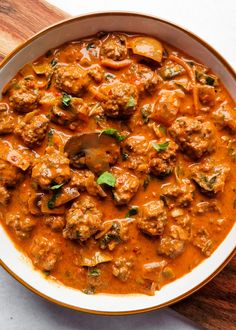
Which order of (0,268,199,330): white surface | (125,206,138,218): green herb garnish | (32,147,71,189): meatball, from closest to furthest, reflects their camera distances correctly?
1. (32,147,71,189): meatball
2. (125,206,138,218): green herb garnish
3. (0,268,199,330): white surface

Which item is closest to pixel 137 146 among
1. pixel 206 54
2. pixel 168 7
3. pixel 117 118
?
pixel 117 118

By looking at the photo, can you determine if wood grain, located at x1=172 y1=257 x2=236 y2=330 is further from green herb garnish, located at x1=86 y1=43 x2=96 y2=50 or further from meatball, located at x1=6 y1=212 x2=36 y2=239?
green herb garnish, located at x1=86 y1=43 x2=96 y2=50

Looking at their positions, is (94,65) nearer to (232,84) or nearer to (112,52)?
(112,52)

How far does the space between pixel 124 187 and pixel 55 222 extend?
100 cm

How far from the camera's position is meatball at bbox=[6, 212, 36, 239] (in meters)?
5.62

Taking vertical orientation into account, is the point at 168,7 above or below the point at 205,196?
above

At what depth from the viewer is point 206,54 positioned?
5.54m

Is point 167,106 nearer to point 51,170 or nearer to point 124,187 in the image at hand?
point 124,187

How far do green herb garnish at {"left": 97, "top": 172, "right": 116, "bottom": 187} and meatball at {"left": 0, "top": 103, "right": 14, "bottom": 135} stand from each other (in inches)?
51.3

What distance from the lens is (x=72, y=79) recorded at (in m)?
5.42

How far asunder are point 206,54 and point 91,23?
1.48 metres

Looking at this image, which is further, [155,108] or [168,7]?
[168,7]

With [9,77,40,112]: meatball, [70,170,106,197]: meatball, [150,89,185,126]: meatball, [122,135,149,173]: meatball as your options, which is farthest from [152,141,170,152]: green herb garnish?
[9,77,40,112]: meatball

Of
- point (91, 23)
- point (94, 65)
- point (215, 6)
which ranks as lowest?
point (94, 65)
